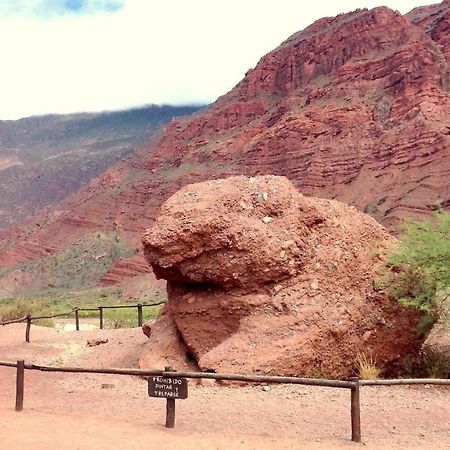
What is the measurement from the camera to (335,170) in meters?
55.0

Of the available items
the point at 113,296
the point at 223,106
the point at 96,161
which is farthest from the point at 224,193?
the point at 96,161

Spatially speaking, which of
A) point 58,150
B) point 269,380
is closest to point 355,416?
point 269,380

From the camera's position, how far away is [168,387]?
24.8 feet

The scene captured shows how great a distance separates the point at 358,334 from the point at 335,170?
45.7 metres

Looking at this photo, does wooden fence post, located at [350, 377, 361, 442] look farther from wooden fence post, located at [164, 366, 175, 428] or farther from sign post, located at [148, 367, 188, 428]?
wooden fence post, located at [164, 366, 175, 428]

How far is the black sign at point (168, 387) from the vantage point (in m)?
7.48

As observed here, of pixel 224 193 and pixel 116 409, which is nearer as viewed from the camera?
pixel 116 409

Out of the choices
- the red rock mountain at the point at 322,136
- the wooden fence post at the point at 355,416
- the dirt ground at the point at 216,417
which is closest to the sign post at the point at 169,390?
the dirt ground at the point at 216,417

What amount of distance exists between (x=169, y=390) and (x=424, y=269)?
16.9 feet

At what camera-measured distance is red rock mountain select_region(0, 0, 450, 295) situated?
166ft

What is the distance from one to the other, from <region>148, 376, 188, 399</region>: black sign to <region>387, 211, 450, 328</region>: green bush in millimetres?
4473

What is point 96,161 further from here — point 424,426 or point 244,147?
point 424,426

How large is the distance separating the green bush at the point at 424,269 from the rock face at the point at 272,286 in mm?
349

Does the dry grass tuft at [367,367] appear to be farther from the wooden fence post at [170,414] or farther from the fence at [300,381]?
the wooden fence post at [170,414]
